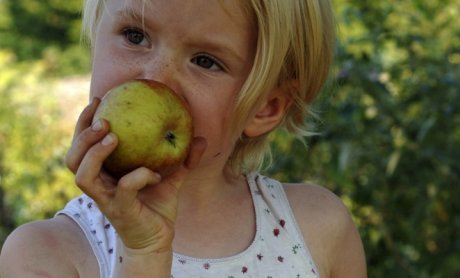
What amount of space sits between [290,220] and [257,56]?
0.39 meters

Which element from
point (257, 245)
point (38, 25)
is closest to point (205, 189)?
point (257, 245)

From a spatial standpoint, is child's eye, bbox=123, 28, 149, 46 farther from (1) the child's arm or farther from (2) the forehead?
(1) the child's arm

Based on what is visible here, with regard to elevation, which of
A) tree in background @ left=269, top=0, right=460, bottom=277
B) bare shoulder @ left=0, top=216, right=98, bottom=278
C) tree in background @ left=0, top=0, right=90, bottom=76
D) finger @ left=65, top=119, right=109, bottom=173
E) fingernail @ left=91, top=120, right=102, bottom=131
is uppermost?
fingernail @ left=91, top=120, right=102, bottom=131

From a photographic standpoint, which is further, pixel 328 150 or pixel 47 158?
pixel 47 158

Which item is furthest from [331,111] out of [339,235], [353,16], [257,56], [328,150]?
[257,56]

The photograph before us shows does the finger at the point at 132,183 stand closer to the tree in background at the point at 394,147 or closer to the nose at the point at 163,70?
the nose at the point at 163,70

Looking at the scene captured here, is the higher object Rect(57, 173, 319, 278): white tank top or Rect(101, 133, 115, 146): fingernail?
Rect(101, 133, 115, 146): fingernail

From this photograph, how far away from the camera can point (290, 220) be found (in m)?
2.17

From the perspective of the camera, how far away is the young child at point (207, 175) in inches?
68.1

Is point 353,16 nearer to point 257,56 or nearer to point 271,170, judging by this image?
point 271,170

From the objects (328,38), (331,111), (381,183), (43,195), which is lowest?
(43,195)

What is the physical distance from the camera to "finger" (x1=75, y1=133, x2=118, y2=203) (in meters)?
1.61

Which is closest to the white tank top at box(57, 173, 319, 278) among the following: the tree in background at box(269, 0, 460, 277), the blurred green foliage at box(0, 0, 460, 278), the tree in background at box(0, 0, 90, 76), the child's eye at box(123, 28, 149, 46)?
the child's eye at box(123, 28, 149, 46)

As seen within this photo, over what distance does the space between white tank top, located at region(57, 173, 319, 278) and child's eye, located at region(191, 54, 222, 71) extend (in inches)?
13.6
